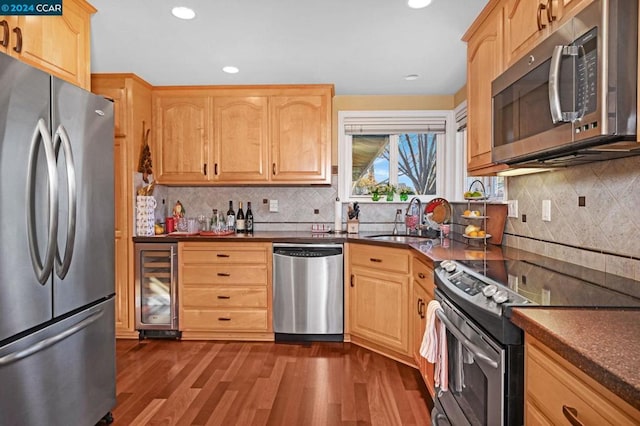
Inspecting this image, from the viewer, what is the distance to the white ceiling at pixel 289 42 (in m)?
2.20

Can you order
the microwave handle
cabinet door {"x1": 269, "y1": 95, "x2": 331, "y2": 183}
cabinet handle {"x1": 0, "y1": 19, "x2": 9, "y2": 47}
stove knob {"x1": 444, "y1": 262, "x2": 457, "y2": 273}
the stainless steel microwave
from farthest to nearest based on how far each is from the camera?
cabinet door {"x1": 269, "y1": 95, "x2": 331, "y2": 183} < stove knob {"x1": 444, "y1": 262, "x2": 457, "y2": 273} < cabinet handle {"x1": 0, "y1": 19, "x2": 9, "y2": 47} < the microwave handle < the stainless steel microwave

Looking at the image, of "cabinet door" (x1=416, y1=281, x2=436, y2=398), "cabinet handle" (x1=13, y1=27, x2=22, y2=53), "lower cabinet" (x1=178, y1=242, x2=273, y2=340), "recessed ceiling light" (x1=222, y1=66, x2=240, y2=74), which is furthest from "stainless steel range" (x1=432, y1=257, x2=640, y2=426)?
"recessed ceiling light" (x1=222, y1=66, x2=240, y2=74)

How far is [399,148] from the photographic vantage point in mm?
4027

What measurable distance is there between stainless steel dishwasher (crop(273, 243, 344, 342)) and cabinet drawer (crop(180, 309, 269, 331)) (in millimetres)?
197

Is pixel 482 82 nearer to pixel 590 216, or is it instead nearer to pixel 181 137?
pixel 590 216

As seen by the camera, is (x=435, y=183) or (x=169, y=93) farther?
(x=435, y=183)

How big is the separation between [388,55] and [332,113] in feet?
3.80

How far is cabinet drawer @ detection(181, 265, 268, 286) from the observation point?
337cm

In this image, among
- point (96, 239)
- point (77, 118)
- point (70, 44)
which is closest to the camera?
point (77, 118)

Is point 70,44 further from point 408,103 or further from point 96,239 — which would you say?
point 408,103

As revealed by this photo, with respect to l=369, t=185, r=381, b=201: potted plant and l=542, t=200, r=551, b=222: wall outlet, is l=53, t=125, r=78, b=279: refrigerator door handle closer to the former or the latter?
l=542, t=200, r=551, b=222: wall outlet

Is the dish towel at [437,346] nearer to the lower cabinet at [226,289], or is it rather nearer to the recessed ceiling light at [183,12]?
the lower cabinet at [226,289]

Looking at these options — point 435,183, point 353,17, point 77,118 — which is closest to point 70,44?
point 77,118

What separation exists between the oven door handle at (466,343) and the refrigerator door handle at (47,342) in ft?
5.52
